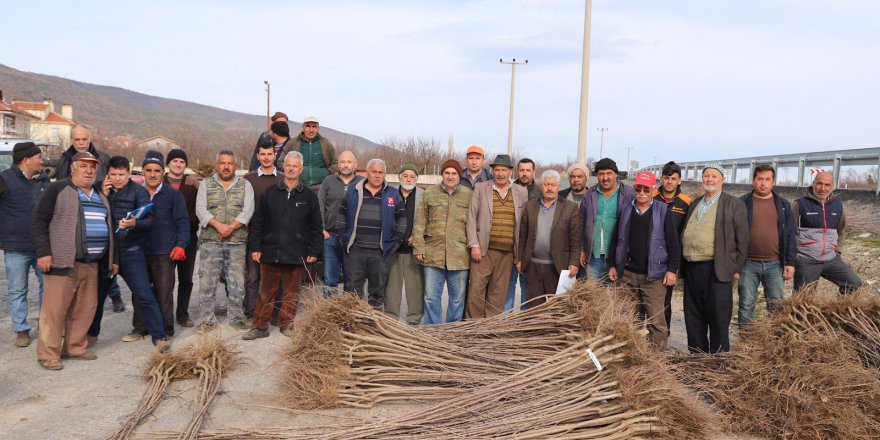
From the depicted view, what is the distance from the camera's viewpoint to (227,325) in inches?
263

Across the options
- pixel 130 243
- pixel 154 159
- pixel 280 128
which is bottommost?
pixel 130 243

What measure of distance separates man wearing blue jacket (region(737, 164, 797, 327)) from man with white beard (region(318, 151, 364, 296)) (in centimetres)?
425

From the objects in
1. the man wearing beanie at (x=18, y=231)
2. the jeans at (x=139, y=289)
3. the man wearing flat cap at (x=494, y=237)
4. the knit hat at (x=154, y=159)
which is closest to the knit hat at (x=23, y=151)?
the man wearing beanie at (x=18, y=231)

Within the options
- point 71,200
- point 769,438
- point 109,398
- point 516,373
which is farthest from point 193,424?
point 769,438

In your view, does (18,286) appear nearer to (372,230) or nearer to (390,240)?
(372,230)

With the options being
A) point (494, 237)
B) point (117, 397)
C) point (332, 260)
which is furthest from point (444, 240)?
point (117, 397)

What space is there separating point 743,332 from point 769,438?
0.96m

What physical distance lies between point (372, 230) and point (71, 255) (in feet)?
9.14

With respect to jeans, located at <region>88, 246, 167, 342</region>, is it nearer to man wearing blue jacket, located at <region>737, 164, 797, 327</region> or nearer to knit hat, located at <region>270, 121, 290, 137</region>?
knit hat, located at <region>270, 121, 290, 137</region>

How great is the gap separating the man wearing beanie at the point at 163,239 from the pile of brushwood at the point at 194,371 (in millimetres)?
874

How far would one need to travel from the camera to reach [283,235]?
6180 millimetres

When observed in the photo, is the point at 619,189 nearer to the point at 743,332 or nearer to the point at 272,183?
the point at 743,332

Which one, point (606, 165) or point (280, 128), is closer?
point (606, 165)

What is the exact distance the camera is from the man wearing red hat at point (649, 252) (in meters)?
5.56
